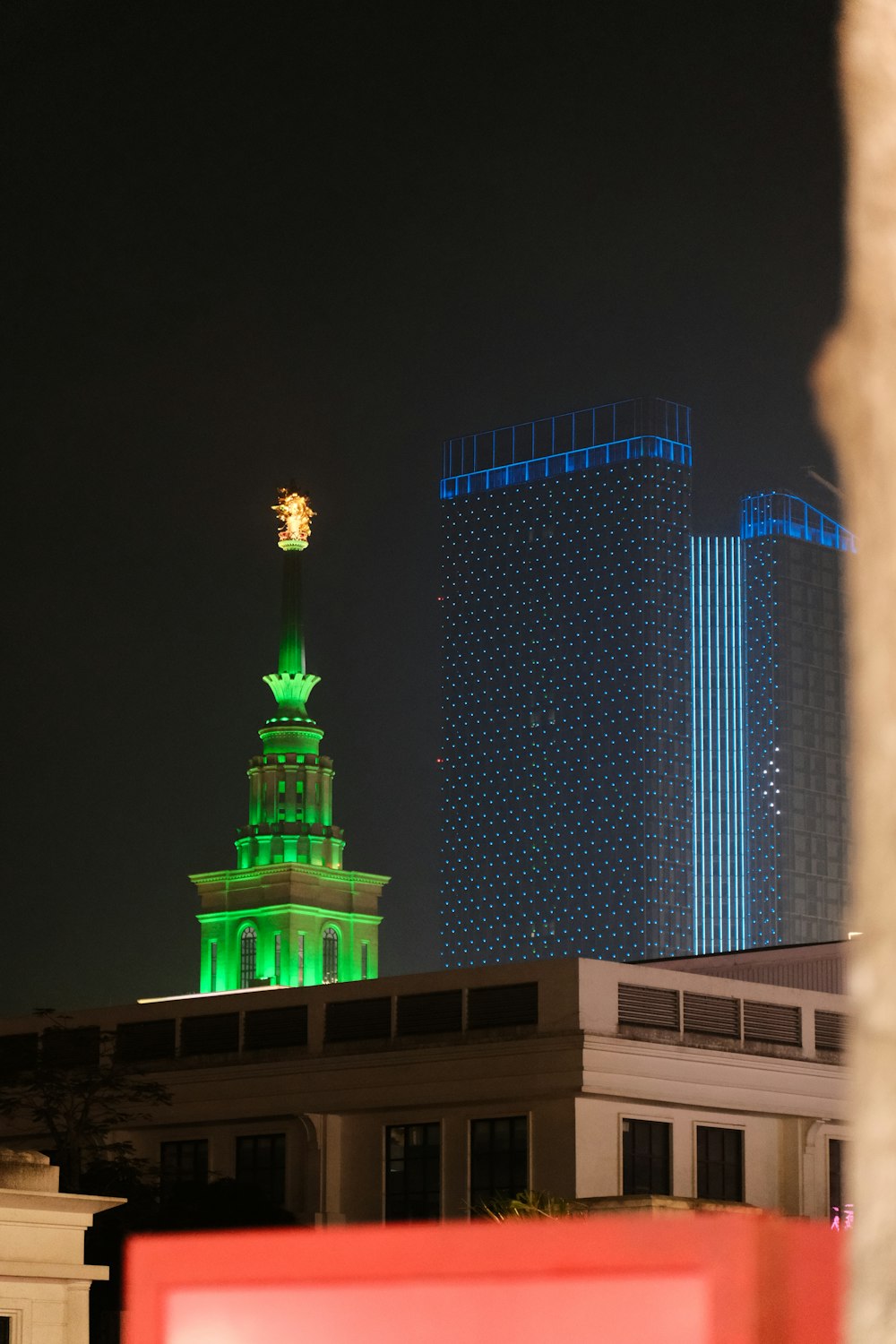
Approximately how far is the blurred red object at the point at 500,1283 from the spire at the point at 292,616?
11959cm

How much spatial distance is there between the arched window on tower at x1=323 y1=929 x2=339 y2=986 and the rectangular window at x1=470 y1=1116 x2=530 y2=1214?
6784 centimetres

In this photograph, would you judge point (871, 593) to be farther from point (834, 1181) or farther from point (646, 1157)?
point (834, 1181)

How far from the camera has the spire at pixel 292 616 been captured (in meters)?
130

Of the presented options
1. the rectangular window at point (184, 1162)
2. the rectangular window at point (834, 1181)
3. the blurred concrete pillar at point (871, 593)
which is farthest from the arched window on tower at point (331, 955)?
the blurred concrete pillar at point (871, 593)

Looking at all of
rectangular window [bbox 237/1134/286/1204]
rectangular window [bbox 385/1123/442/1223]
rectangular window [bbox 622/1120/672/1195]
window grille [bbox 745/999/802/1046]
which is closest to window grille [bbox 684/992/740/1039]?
window grille [bbox 745/999/802/1046]

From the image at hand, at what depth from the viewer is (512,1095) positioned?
2127 inches

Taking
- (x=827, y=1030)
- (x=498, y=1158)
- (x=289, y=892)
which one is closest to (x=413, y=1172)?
(x=498, y=1158)

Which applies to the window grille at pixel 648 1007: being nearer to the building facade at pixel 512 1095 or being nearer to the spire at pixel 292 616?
the building facade at pixel 512 1095

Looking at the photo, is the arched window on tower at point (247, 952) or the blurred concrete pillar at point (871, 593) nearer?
the blurred concrete pillar at point (871, 593)

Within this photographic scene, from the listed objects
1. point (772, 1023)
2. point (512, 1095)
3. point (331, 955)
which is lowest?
point (512, 1095)

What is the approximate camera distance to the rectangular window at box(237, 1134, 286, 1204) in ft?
190

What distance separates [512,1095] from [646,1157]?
3515 mm

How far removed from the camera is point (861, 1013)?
4926 mm

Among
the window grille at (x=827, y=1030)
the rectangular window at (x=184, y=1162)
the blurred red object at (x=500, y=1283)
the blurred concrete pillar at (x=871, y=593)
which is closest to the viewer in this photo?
the blurred concrete pillar at (x=871, y=593)
